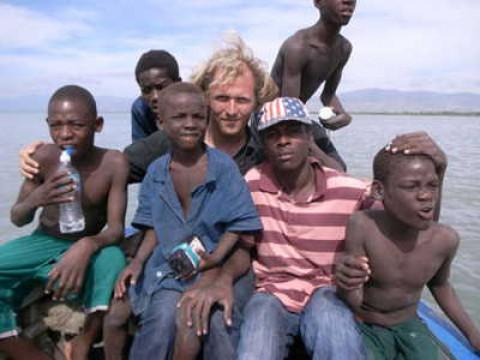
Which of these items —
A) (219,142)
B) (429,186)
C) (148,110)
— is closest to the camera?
(429,186)

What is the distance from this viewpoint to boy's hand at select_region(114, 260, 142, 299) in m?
2.49

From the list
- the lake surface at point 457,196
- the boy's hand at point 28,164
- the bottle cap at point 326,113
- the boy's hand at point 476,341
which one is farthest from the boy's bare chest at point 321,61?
the lake surface at point 457,196

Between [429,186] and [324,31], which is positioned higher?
[324,31]

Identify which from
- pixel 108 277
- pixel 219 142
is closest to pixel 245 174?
pixel 219 142

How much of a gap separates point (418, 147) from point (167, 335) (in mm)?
1357

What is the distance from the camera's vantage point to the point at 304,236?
262 centimetres

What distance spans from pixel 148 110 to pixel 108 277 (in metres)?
2.05

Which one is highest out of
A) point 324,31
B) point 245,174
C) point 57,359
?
point 324,31

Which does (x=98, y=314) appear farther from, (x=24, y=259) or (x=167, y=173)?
(x=167, y=173)

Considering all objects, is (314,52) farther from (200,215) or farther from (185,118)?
(200,215)

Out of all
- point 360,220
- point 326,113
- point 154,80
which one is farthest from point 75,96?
point 326,113

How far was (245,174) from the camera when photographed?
115 inches

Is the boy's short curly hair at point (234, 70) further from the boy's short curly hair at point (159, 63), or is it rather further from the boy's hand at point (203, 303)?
the boy's hand at point (203, 303)

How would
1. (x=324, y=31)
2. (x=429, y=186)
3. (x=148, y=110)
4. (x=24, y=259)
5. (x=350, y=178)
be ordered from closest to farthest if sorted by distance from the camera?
(x=429, y=186)
(x=24, y=259)
(x=350, y=178)
(x=324, y=31)
(x=148, y=110)
